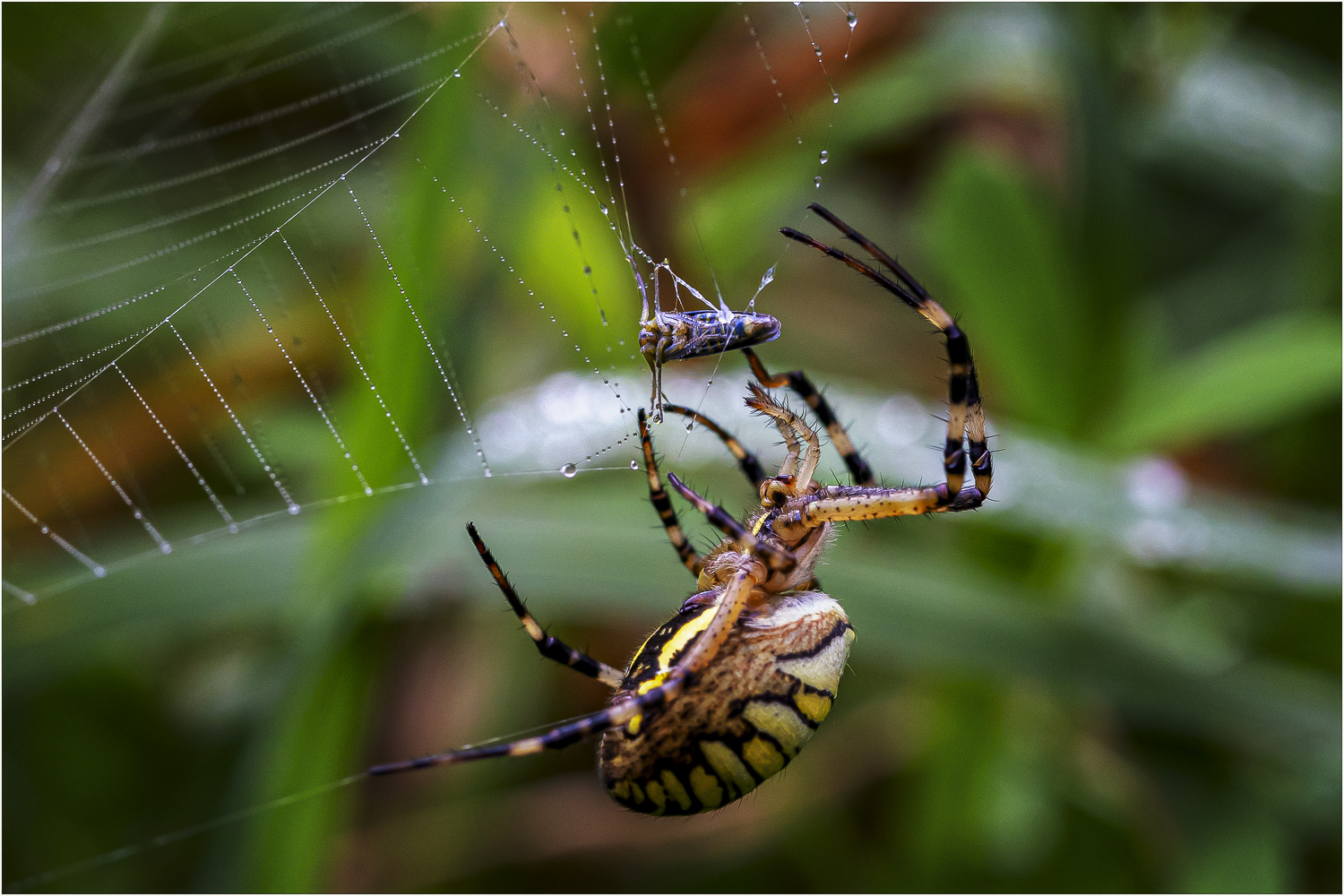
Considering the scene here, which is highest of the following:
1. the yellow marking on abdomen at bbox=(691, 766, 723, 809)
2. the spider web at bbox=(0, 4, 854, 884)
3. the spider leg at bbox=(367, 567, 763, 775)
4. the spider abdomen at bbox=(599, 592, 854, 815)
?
the spider web at bbox=(0, 4, 854, 884)

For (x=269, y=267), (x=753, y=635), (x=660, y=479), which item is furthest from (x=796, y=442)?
(x=269, y=267)

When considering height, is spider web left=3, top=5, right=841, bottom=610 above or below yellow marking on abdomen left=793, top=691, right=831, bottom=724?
above

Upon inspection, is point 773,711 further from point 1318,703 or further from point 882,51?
point 882,51

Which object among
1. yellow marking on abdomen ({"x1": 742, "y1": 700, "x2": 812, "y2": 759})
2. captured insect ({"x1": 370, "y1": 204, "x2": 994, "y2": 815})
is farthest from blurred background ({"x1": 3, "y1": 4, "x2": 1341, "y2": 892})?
yellow marking on abdomen ({"x1": 742, "y1": 700, "x2": 812, "y2": 759})

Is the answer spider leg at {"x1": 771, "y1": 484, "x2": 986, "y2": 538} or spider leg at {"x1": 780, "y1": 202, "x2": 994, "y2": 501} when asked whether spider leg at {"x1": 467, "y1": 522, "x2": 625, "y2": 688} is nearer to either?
spider leg at {"x1": 771, "y1": 484, "x2": 986, "y2": 538}

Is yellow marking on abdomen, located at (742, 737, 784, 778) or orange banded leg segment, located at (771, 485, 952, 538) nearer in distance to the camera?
yellow marking on abdomen, located at (742, 737, 784, 778)

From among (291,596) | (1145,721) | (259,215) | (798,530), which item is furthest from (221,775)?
(1145,721)

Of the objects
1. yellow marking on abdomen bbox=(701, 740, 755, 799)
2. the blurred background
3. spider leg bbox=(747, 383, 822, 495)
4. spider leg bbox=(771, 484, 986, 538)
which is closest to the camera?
yellow marking on abdomen bbox=(701, 740, 755, 799)

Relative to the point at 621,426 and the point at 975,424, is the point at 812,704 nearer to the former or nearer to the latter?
the point at 975,424
